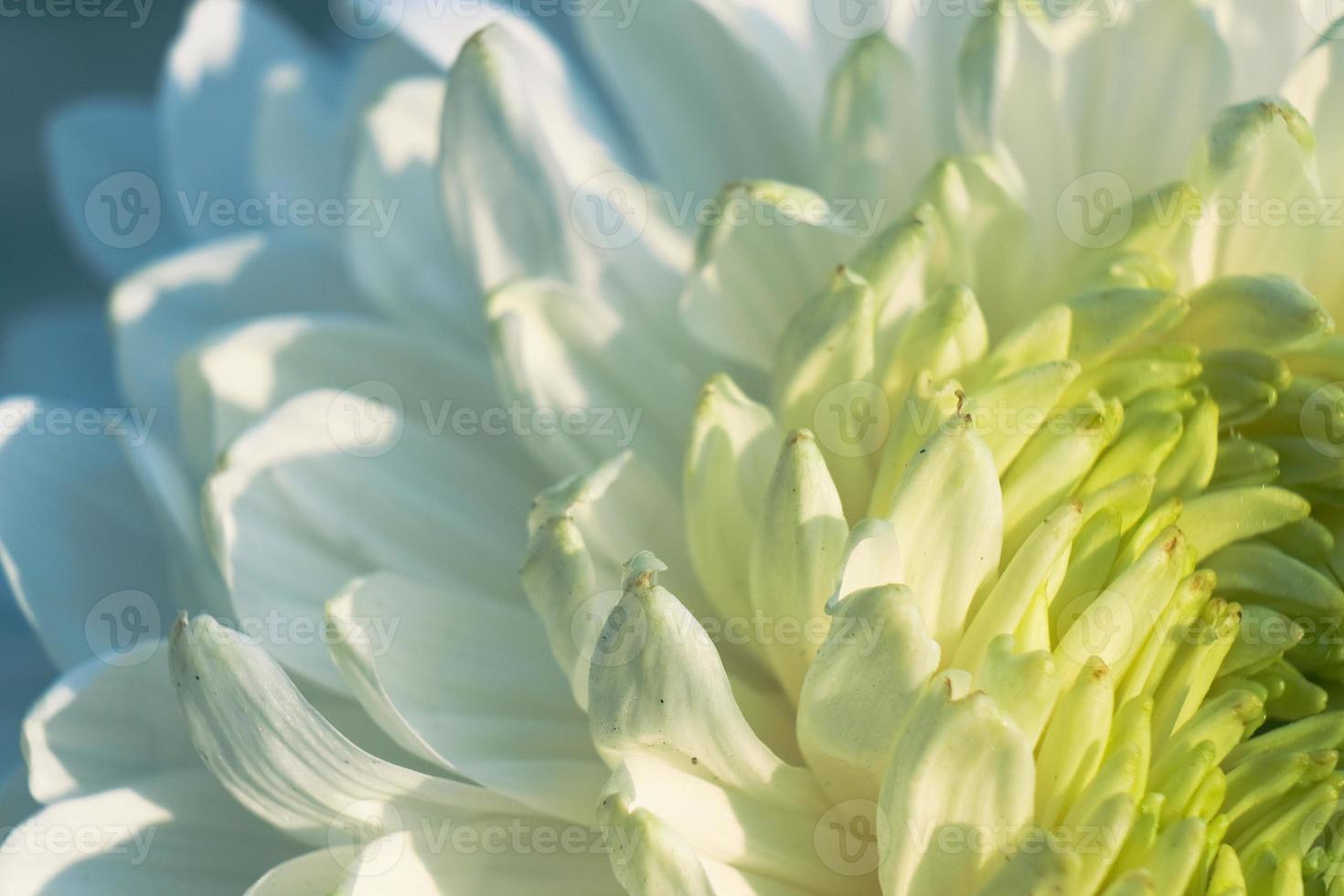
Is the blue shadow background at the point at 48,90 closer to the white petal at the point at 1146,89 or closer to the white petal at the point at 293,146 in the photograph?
the white petal at the point at 293,146

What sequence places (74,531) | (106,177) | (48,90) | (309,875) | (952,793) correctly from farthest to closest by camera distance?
(48,90), (106,177), (74,531), (309,875), (952,793)

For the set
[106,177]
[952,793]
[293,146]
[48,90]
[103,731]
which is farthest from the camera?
[48,90]

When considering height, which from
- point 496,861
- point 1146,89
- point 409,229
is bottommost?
point 496,861

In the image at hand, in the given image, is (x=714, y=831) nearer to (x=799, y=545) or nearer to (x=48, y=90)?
(x=799, y=545)

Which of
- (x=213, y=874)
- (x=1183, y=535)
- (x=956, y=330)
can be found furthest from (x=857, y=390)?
(x=213, y=874)

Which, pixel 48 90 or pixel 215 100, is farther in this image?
pixel 48 90

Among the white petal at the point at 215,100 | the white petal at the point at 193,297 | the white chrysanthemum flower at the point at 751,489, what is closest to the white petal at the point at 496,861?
the white chrysanthemum flower at the point at 751,489

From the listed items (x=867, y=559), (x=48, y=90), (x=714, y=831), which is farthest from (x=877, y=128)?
(x=48, y=90)
